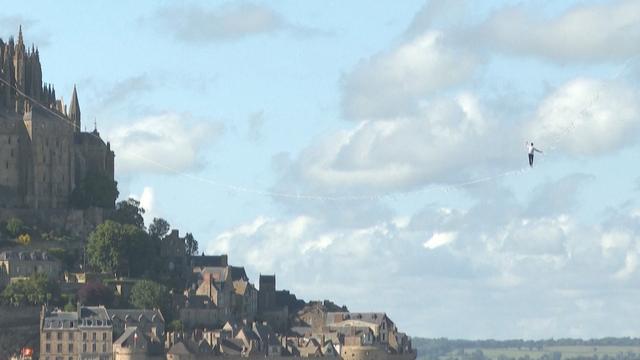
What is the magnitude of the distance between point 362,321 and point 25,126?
1363 inches

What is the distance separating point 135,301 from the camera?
173m

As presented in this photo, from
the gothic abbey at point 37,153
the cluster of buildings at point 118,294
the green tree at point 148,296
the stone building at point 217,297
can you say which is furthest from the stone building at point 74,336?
the gothic abbey at point 37,153

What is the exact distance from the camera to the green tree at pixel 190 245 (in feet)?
625

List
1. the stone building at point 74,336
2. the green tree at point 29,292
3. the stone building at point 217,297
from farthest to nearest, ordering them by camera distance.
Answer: the stone building at point 217,297
the green tree at point 29,292
the stone building at point 74,336

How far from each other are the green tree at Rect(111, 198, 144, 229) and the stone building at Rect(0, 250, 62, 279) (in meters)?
13.7

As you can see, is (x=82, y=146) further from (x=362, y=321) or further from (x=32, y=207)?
(x=362, y=321)

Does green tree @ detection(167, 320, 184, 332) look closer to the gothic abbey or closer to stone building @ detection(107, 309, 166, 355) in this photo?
stone building @ detection(107, 309, 166, 355)

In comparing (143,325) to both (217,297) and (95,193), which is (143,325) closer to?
(217,297)

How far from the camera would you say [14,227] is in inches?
7042

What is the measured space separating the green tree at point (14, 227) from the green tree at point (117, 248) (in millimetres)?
6314

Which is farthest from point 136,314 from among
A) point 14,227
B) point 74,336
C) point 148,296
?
point 14,227

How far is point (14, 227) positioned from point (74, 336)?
17959 millimetres

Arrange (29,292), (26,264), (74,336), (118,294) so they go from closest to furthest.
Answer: (74,336) → (29,292) → (26,264) → (118,294)

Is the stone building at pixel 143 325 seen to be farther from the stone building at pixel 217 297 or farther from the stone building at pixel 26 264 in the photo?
the stone building at pixel 26 264
